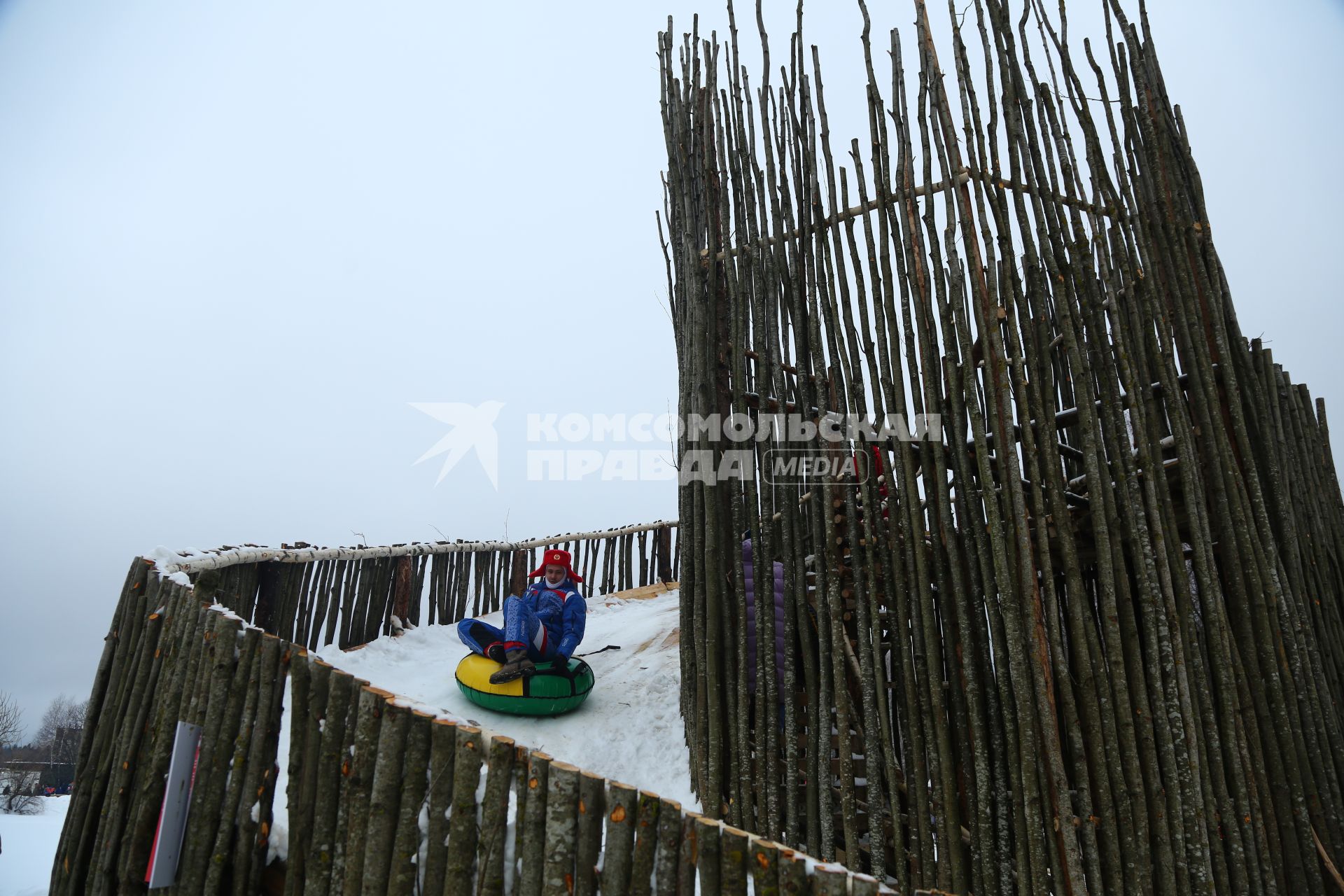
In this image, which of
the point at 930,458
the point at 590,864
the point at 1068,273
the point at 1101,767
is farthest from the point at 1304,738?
the point at 590,864

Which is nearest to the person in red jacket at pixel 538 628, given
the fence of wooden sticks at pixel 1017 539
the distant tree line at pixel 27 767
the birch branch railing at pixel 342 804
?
the fence of wooden sticks at pixel 1017 539

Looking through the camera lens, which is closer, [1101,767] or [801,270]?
[1101,767]

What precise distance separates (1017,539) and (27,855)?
723 centimetres

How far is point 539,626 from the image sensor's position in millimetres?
4223

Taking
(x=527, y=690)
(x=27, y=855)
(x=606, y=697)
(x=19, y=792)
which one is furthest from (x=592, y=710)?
(x=19, y=792)

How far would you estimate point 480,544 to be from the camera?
729 centimetres

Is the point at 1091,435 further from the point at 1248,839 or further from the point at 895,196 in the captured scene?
the point at 1248,839

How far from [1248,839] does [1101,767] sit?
620mm

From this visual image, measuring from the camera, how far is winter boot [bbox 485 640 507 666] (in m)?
4.20

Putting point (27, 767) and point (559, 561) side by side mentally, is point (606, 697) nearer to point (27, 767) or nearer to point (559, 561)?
point (559, 561)

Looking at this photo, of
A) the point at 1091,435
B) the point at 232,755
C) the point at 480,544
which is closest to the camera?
the point at 232,755

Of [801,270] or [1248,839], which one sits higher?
[801,270]

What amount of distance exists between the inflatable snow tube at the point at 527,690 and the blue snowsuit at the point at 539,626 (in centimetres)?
10

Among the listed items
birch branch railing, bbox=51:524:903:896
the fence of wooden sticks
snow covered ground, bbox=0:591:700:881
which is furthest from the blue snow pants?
birch branch railing, bbox=51:524:903:896
